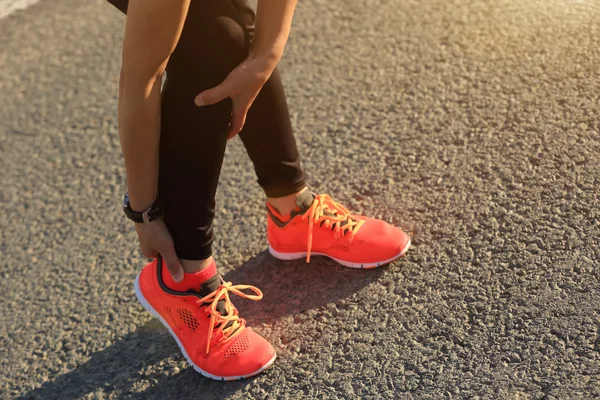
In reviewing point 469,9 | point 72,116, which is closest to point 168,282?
point 72,116

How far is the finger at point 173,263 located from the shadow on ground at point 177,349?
278 mm

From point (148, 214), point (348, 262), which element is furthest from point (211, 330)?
point (348, 262)

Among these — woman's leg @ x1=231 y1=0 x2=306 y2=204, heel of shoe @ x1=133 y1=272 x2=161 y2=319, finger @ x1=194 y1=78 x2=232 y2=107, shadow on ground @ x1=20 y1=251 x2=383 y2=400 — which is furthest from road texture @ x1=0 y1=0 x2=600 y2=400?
finger @ x1=194 y1=78 x2=232 y2=107

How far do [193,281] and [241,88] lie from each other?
1.93 feet

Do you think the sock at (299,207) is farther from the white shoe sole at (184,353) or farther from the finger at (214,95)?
the finger at (214,95)

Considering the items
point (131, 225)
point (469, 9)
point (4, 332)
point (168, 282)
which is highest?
point (469, 9)

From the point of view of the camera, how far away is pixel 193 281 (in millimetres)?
2033

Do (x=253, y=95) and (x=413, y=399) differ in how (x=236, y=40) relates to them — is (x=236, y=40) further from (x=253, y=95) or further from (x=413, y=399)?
(x=413, y=399)

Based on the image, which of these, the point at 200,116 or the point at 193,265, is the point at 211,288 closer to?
the point at 193,265

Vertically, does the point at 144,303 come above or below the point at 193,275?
below

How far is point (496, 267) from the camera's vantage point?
2.12 m

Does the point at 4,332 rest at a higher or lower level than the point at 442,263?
lower

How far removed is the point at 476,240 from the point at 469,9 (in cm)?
145

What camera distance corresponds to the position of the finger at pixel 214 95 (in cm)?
173
